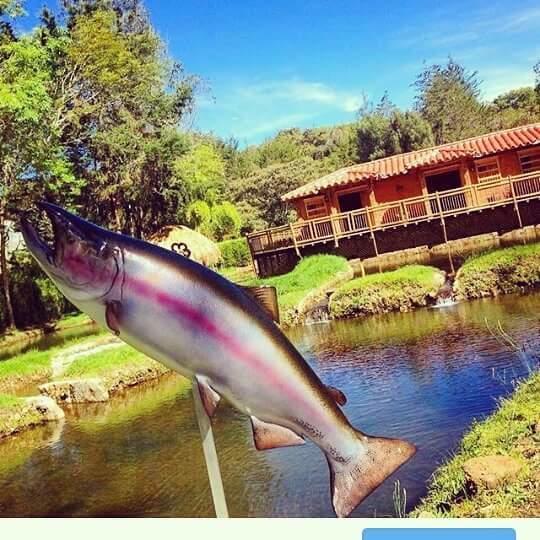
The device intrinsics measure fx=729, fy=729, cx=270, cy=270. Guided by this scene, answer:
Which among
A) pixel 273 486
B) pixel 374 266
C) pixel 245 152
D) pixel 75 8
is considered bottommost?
pixel 273 486

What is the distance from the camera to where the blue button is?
1235mm

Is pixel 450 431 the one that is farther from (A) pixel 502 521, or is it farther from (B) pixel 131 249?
(B) pixel 131 249

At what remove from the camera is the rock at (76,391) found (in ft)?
12.8

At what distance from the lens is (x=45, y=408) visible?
3.68m

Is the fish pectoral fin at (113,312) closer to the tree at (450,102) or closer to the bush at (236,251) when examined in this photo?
the tree at (450,102)

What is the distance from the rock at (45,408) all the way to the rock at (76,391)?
23 cm

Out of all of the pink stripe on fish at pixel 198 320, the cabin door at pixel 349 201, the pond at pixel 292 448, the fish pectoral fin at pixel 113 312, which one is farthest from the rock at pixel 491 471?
the cabin door at pixel 349 201

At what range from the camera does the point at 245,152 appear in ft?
12.0

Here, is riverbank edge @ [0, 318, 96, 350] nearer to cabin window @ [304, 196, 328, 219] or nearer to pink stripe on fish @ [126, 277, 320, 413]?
cabin window @ [304, 196, 328, 219]

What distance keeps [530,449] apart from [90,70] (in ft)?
8.66

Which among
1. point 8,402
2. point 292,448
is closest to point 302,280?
point 8,402

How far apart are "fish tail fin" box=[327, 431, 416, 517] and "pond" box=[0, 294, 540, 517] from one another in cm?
110

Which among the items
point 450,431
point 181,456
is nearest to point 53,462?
point 181,456

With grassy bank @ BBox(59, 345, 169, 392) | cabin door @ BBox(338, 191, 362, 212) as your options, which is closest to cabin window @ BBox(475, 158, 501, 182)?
cabin door @ BBox(338, 191, 362, 212)
